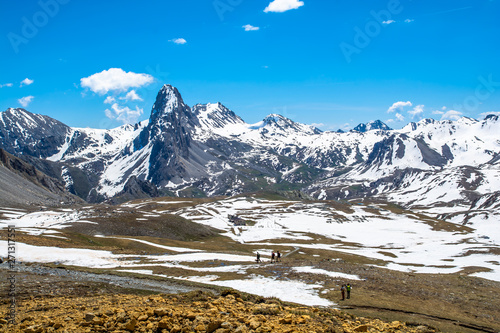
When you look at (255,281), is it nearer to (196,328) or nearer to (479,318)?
(479,318)

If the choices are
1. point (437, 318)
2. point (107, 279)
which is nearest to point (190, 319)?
point (437, 318)

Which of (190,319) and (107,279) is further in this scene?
(107,279)

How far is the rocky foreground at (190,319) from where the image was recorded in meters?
18.0

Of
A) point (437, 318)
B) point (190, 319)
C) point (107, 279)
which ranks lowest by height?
point (437, 318)

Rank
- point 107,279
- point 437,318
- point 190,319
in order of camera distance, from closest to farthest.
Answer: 1. point 190,319
2. point 437,318
3. point 107,279

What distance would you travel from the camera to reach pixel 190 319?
63.0ft

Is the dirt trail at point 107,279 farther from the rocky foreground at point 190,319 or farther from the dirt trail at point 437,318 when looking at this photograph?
the dirt trail at point 437,318

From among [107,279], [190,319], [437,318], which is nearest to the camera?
[190,319]

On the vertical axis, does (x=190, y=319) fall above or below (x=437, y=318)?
above

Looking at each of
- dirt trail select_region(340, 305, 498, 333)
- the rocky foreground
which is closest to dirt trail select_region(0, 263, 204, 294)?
the rocky foreground

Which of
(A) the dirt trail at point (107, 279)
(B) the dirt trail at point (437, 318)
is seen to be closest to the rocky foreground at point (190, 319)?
(B) the dirt trail at point (437, 318)

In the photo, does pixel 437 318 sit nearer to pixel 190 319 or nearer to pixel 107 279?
pixel 190 319

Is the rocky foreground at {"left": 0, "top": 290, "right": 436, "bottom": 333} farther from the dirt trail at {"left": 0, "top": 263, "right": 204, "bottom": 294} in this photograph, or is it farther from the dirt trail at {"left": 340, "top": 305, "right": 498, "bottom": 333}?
the dirt trail at {"left": 0, "top": 263, "right": 204, "bottom": 294}

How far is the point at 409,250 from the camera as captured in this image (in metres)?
125
